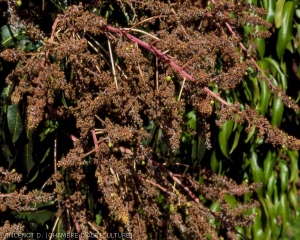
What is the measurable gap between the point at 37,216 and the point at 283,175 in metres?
1.27

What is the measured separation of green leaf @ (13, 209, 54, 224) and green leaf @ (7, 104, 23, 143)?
29cm

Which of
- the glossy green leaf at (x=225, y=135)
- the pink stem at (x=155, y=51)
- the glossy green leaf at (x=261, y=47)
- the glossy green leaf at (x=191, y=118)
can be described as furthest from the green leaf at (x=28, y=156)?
the glossy green leaf at (x=261, y=47)

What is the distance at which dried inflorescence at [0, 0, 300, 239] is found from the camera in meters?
1.16

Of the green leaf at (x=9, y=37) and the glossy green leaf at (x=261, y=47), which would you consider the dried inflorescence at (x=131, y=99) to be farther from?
the glossy green leaf at (x=261, y=47)

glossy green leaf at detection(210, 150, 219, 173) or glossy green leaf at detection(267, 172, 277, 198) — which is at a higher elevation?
glossy green leaf at detection(210, 150, 219, 173)

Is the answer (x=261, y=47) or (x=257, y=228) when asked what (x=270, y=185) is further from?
(x=261, y=47)

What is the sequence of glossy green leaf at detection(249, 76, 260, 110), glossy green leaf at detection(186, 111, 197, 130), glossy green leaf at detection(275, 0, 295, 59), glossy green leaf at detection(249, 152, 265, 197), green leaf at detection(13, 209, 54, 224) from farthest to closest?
glossy green leaf at detection(249, 152, 265, 197), glossy green leaf at detection(275, 0, 295, 59), glossy green leaf at detection(249, 76, 260, 110), glossy green leaf at detection(186, 111, 197, 130), green leaf at detection(13, 209, 54, 224)

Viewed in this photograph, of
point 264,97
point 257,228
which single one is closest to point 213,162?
point 264,97

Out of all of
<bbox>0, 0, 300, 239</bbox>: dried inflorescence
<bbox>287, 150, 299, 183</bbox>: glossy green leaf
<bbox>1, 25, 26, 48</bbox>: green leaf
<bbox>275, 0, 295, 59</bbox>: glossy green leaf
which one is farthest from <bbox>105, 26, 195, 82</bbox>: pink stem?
<bbox>287, 150, 299, 183</bbox>: glossy green leaf

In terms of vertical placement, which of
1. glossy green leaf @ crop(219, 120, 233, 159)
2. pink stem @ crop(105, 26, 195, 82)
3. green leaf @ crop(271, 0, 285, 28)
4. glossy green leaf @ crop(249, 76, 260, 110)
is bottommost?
glossy green leaf @ crop(219, 120, 233, 159)

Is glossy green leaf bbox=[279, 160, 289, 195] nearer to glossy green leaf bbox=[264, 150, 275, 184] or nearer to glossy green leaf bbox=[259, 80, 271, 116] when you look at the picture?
glossy green leaf bbox=[264, 150, 275, 184]

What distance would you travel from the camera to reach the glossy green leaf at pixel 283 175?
7.60 feet

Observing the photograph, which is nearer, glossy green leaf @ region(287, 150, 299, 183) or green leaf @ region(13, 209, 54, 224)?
green leaf @ region(13, 209, 54, 224)

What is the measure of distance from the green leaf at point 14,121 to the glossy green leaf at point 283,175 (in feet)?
4.59
